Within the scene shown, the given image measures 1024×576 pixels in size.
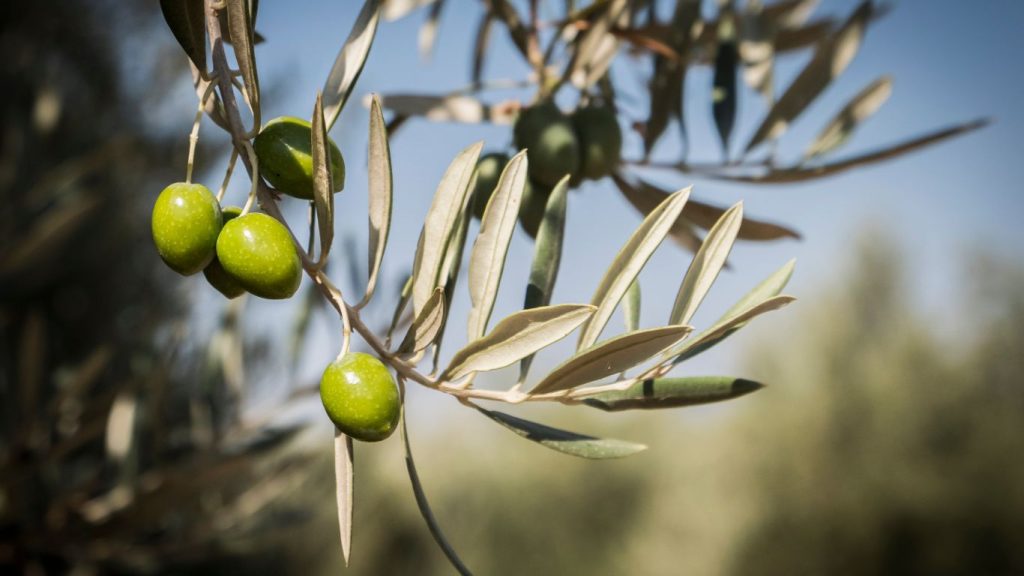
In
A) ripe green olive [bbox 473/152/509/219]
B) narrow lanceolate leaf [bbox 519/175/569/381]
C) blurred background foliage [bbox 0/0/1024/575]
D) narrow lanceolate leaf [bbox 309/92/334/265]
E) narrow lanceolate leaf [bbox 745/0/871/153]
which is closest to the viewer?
narrow lanceolate leaf [bbox 309/92/334/265]

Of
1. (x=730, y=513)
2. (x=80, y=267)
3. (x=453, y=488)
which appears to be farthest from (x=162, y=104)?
(x=730, y=513)

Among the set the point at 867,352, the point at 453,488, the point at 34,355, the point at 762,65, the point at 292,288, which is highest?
the point at 762,65

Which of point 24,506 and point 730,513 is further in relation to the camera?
point 730,513

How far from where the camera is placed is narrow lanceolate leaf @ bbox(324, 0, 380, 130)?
42 centimetres

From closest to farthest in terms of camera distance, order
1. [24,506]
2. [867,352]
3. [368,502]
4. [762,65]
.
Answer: [762,65] < [24,506] < [368,502] < [867,352]

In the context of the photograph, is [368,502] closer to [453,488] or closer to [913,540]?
[453,488]

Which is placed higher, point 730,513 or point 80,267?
point 80,267

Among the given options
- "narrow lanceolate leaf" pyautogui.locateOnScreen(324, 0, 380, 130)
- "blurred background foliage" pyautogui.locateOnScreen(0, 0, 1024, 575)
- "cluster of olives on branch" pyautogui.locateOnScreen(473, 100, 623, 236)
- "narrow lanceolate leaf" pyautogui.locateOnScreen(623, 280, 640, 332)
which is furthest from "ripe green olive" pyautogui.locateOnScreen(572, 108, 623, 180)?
"blurred background foliage" pyautogui.locateOnScreen(0, 0, 1024, 575)

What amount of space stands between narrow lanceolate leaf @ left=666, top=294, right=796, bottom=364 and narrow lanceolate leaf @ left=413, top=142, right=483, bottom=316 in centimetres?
14

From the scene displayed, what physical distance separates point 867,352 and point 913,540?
2.34 metres

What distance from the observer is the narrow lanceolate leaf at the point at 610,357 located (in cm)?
40

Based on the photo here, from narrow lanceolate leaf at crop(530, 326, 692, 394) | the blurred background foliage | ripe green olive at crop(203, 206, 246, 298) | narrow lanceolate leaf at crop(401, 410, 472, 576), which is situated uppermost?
ripe green olive at crop(203, 206, 246, 298)

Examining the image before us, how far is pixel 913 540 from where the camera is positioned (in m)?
8.38

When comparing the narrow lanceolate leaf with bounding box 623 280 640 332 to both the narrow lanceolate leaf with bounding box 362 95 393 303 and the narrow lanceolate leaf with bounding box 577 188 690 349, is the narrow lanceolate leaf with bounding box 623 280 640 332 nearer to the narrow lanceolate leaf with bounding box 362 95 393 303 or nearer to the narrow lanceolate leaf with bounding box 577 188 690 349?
the narrow lanceolate leaf with bounding box 577 188 690 349
